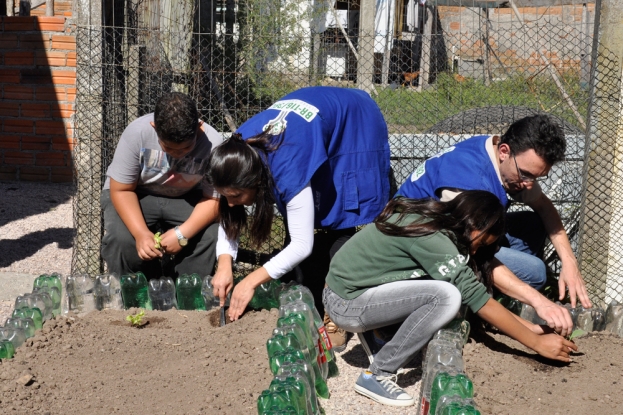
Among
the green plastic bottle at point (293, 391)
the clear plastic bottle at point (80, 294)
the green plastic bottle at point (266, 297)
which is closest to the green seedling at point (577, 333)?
the green plastic bottle at point (266, 297)

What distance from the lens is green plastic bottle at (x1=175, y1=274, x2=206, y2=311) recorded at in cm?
450

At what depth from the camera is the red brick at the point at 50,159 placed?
8.30 metres

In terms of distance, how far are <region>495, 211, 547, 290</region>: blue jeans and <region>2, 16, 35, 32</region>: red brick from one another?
5.74m

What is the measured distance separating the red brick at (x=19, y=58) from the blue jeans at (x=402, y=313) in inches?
231

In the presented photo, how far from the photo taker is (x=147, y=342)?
13.0 feet

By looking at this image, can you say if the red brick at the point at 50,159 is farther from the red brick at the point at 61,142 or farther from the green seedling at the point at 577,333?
the green seedling at the point at 577,333

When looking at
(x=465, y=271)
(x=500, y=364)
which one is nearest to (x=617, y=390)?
(x=500, y=364)

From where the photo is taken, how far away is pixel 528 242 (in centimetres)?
459

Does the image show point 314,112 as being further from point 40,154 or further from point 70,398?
point 40,154

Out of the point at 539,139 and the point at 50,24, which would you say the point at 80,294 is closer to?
the point at 539,139

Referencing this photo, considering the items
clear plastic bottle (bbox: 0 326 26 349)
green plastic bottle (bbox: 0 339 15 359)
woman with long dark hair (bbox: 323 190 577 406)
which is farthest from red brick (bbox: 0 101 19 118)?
woman with long dark hair (bbox: 323 190 577 406)

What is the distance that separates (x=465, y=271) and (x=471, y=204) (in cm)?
30

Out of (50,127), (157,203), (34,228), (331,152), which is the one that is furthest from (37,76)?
(331,152)

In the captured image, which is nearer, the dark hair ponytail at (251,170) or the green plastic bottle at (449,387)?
the green plastic bottle at (449,387)
